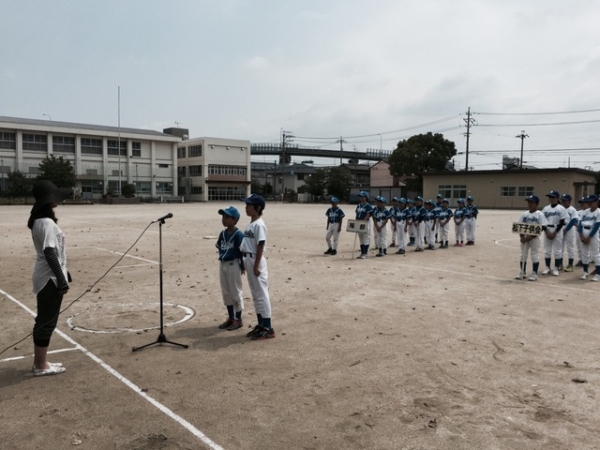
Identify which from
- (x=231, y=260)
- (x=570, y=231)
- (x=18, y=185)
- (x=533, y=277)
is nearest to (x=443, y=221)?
(x=570, y=231)

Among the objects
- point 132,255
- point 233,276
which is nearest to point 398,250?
point 132,255

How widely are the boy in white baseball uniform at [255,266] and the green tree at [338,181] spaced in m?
73.9

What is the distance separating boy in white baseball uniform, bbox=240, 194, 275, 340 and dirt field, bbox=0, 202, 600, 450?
25cm

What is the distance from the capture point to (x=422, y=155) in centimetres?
7094

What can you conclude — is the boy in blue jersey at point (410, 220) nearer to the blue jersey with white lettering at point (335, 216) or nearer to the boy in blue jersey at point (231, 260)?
the blue jersey with white lettering at point (335, 216)

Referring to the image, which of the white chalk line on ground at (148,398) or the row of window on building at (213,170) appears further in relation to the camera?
the row of window on building at (213,170)


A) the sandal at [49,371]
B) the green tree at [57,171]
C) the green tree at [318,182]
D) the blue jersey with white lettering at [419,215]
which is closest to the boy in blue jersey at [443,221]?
the blue jersey with white lettering at [419,215]

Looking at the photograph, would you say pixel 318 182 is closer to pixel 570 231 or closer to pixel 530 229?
pixel 570 231

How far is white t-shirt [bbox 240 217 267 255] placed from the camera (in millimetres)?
6668

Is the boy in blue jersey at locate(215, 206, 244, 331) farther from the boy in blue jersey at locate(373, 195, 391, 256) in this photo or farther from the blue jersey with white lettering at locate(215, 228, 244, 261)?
the boy in blue jersey at locate(373, 195, 391, 256)

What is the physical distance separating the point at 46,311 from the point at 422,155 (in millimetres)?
69766

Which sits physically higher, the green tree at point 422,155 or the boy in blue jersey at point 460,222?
the green tree at point 422,155

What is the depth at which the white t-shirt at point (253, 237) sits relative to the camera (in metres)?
6.67

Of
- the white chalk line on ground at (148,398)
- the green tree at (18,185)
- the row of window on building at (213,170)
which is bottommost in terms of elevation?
the white chalk line on ground at (148,398)
